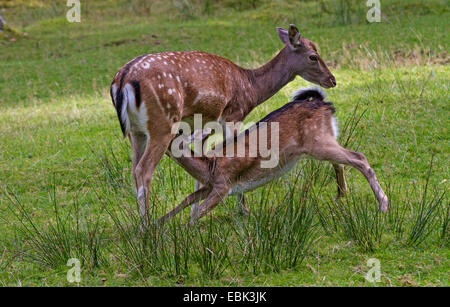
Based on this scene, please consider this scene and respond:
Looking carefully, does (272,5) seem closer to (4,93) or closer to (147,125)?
(4,93)

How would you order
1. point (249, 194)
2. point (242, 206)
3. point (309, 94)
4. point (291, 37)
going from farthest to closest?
point (291, 37)
point (249, 194)
point (309, 94)
point (242, 206)

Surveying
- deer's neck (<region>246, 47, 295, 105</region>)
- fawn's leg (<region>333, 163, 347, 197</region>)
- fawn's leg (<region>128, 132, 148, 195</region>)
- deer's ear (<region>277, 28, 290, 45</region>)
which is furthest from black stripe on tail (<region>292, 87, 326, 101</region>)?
fawn's leg (<region>128, 132, 148, 195</region>)

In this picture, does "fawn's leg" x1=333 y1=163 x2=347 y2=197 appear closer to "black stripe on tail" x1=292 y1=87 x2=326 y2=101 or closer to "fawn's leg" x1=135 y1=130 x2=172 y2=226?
"black stripe on tail" x1=292 y1=87 x2=326 y2=101

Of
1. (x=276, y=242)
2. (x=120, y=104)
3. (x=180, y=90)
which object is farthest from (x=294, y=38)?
(x=276, y=242)

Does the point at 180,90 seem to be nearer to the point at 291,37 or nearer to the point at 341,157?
the point at 341,157

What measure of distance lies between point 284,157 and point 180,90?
1051 millimetres

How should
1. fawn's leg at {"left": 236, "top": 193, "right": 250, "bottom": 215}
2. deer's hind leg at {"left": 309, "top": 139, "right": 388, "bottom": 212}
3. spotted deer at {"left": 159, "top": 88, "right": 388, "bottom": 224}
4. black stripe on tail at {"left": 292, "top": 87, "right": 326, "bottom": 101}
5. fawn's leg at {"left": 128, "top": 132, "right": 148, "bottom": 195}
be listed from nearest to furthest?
fawn's leg at {"left": 236, "top": 193, "right": 250, "bottom": 215}, spotted deer at {"left": 159, "top": 88, "right": 388, "bottom": 224}, deer's hind leg at {"left": 309, "top": 139, "right": 388, "bottom": 212}, fawn's leg at {"left": 128, "top": 132, "right": 148, "bottom": 195}, black stripe on tail at {"left": 292, "top": 87, "right": 326, "bottom": 101}

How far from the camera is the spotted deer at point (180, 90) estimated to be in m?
5.37

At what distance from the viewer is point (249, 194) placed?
613 centimetres

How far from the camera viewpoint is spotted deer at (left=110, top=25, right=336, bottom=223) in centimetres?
537

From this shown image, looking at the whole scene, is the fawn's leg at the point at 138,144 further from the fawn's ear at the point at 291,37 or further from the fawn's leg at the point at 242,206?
the fawn's ear at the point at 291,37

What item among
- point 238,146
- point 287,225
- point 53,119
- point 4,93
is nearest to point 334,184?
point 238,146

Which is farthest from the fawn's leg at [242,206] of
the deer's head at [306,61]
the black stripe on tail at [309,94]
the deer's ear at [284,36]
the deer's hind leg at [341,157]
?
the deer's ear at [284,36]
